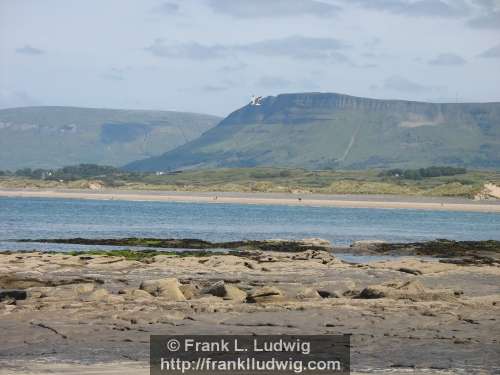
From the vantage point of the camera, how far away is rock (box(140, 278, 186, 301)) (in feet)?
74.9

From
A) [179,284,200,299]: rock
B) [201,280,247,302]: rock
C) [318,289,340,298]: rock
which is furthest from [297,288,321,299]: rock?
[179,284,200,299]: rock

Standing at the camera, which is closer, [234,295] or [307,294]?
[234,295]

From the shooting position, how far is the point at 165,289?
2317 cm

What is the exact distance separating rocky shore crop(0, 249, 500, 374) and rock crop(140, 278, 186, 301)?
0.12ft

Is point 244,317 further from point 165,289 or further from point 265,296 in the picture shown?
point 165,289

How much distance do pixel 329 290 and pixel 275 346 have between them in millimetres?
7551

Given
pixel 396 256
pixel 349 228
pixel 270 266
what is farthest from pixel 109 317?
pixel 349 228

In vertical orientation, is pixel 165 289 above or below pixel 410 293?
below

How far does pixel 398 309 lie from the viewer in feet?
70.6

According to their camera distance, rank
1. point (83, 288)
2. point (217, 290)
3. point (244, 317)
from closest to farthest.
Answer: point (244, 317), point (217, 290), point (83, 288)

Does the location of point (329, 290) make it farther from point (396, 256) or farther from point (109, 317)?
point (396, 256)

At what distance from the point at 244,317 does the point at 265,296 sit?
2.20 metres

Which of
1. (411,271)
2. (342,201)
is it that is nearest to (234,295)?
(411,271)

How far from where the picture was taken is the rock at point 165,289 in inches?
899
